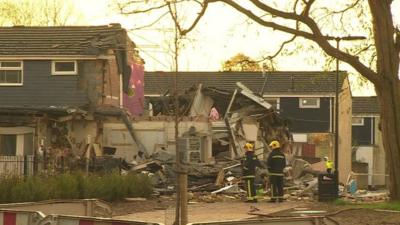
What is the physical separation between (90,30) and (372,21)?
18.6 metres

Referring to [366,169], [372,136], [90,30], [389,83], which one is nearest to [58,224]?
[389,83]

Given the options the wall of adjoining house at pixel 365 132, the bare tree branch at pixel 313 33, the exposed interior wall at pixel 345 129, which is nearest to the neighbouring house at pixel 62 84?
the bare tree branch at pixel 313 33

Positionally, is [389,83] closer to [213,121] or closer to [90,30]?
[213,121]

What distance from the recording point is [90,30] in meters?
38.6

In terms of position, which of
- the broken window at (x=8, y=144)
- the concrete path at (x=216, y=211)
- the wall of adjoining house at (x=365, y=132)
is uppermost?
the wall of adjoining house at (x=365, y=132)

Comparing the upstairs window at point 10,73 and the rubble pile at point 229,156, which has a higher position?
the upstairs window at point 10,73

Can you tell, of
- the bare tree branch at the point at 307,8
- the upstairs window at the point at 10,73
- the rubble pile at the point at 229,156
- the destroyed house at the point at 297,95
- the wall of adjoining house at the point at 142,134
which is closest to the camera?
the bare tree branch at the point at 307,8

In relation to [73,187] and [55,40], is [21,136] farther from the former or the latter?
[73,187]

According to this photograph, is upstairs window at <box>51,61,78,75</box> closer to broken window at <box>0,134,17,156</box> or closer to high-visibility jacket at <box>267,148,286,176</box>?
broken window at <box>0,134,17,156</box>

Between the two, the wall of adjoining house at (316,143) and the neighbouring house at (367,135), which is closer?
the wall of adjoining house at (316,143)

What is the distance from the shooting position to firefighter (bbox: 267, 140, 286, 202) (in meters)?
23.5

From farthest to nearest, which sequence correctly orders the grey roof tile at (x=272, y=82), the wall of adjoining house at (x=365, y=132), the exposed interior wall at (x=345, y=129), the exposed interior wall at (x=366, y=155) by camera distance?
the wall of adjoining house at (x=365, y=132)
the exposed interior wall at (x=366, y=155)
the grey roof tile at (x=272, y=82)
the exposed interior wall at (x=345, y=129)

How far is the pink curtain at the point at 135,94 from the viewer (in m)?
41.4

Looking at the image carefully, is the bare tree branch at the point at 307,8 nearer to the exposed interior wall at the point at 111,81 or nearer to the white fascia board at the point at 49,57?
the white fascia board at the point at 49,57
